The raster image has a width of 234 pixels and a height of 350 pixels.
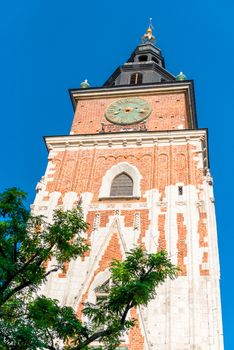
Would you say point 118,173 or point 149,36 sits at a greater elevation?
point 149,36

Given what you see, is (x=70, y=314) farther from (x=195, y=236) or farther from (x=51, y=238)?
(x=195, y=236)

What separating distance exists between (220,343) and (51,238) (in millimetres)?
6809

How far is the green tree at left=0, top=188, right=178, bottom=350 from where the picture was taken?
30.4 feet

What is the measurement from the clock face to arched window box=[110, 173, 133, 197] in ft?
14.1

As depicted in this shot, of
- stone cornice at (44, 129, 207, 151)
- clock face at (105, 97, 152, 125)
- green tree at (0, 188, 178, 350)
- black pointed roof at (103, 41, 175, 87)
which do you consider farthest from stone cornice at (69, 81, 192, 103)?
green tree at (0, 188, 178, 350)

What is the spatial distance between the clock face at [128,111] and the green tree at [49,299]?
14230mm

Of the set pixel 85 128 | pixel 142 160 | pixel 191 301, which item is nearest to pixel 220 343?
pixel 191 301

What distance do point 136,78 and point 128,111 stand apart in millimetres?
5329

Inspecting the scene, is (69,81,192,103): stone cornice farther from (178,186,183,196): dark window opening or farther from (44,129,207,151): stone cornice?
(178,186,183,196): dark window opening

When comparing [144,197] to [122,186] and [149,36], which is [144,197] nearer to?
[122,186]

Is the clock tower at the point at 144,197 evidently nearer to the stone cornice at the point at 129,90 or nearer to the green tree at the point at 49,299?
the stone cornice at the point at 129,90

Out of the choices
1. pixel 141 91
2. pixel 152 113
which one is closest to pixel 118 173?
pixel 152 113

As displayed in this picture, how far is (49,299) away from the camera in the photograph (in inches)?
402

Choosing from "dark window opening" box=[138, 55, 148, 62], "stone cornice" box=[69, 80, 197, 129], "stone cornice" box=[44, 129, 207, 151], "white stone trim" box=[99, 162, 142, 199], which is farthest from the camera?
"dark window opening" box=[138, 55, 148, 62]
